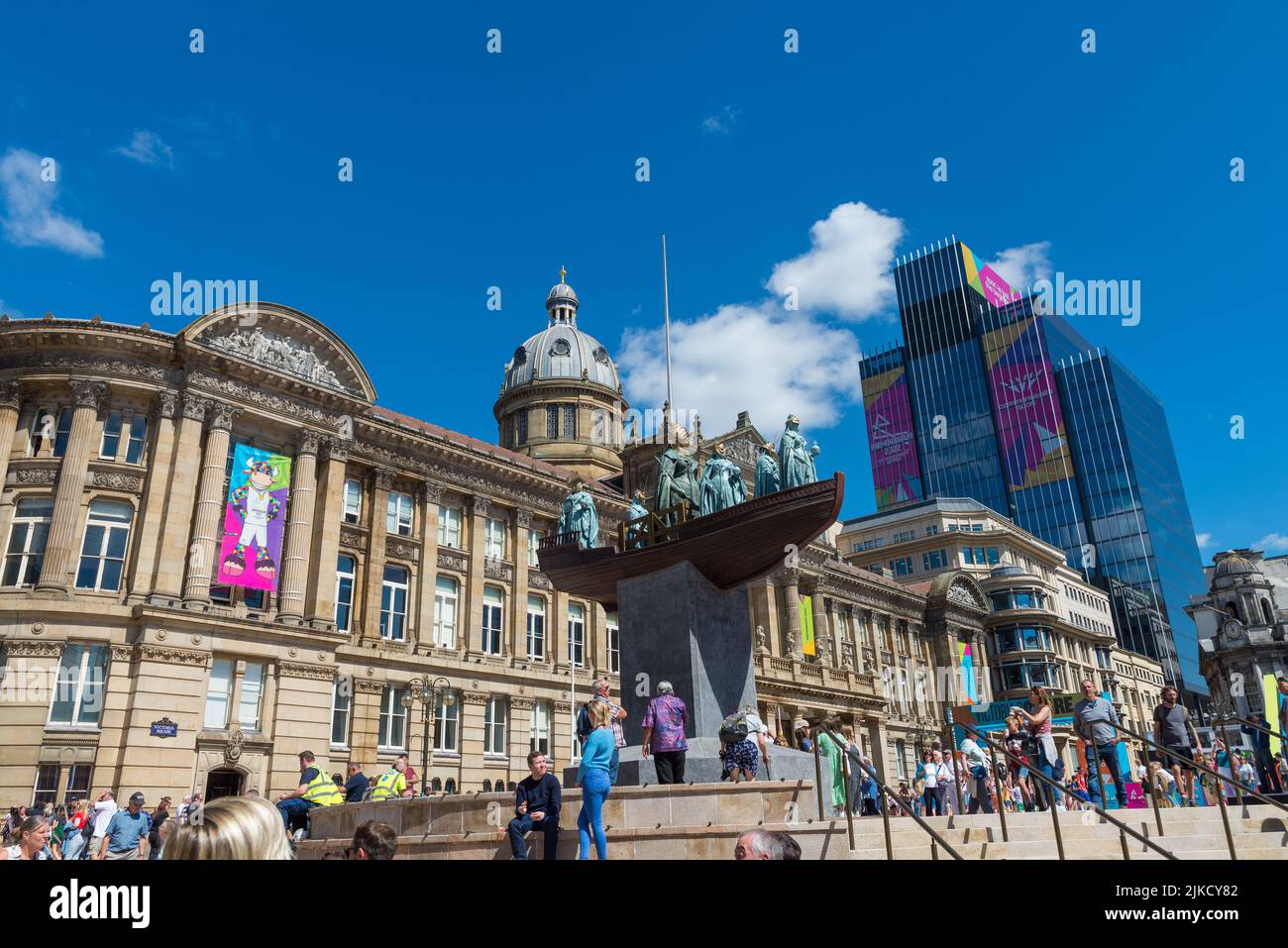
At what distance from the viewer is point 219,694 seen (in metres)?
31.6

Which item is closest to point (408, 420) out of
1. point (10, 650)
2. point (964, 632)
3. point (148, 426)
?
point (148, 426)

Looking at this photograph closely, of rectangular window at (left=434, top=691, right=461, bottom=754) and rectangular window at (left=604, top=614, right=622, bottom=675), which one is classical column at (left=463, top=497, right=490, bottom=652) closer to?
rectangular window at (left=434, top=691, right=461, bottom=754)

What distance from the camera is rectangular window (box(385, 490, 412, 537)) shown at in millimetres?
40362

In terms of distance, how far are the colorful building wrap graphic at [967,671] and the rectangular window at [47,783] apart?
64371 millimetres

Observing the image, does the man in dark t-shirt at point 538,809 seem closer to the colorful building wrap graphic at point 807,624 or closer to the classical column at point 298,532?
the classical column at point 298,532

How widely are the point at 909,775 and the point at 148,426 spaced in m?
54.5

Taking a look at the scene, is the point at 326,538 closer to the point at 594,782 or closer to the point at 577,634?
the point at 577,634

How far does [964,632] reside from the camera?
77500 mm

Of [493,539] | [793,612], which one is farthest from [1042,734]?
[793,612]

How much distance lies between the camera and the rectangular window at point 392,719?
36.6 meters

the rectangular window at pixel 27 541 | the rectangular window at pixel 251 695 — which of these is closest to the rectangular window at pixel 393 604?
the rectangular window at pixel 251 695

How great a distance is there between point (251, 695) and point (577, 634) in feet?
58.2
